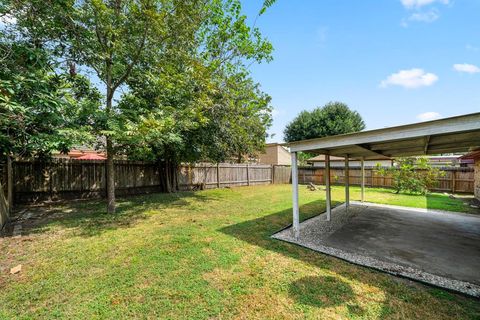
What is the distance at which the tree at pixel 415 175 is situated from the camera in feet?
39.8

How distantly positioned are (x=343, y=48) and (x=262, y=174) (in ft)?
34.6

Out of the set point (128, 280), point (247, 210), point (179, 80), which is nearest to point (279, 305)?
point (128, 280)

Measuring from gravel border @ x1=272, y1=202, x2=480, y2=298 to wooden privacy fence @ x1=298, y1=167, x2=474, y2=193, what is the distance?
32.7ft

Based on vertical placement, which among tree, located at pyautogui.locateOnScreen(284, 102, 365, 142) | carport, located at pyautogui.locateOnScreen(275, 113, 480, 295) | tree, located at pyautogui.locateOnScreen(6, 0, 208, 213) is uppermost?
tree, located at pyautogui.locateOnScreen(284, 102, 365, 142)

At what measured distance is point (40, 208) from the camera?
7.14 m

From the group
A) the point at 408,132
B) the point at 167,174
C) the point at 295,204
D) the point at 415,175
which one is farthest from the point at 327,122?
the point at 408,132

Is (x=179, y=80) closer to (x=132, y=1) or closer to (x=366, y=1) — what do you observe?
(x=132, y=1)

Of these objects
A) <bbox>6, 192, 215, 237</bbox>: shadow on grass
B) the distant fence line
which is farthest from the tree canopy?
the distant fence line

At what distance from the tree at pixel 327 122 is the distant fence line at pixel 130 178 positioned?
33.4 feet

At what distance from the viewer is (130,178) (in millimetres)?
10219

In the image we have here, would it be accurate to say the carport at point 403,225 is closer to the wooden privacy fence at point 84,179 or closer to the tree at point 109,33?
the tree at point 109,33

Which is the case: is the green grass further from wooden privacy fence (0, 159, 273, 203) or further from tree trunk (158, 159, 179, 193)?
tree trunk (158, 159, 179, 193)

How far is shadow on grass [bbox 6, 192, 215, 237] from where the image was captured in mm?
5230

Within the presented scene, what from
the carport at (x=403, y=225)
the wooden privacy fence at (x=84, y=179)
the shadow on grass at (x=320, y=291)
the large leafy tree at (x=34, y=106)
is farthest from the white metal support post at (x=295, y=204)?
the wooden privacy fence at (x=84, y=179)
